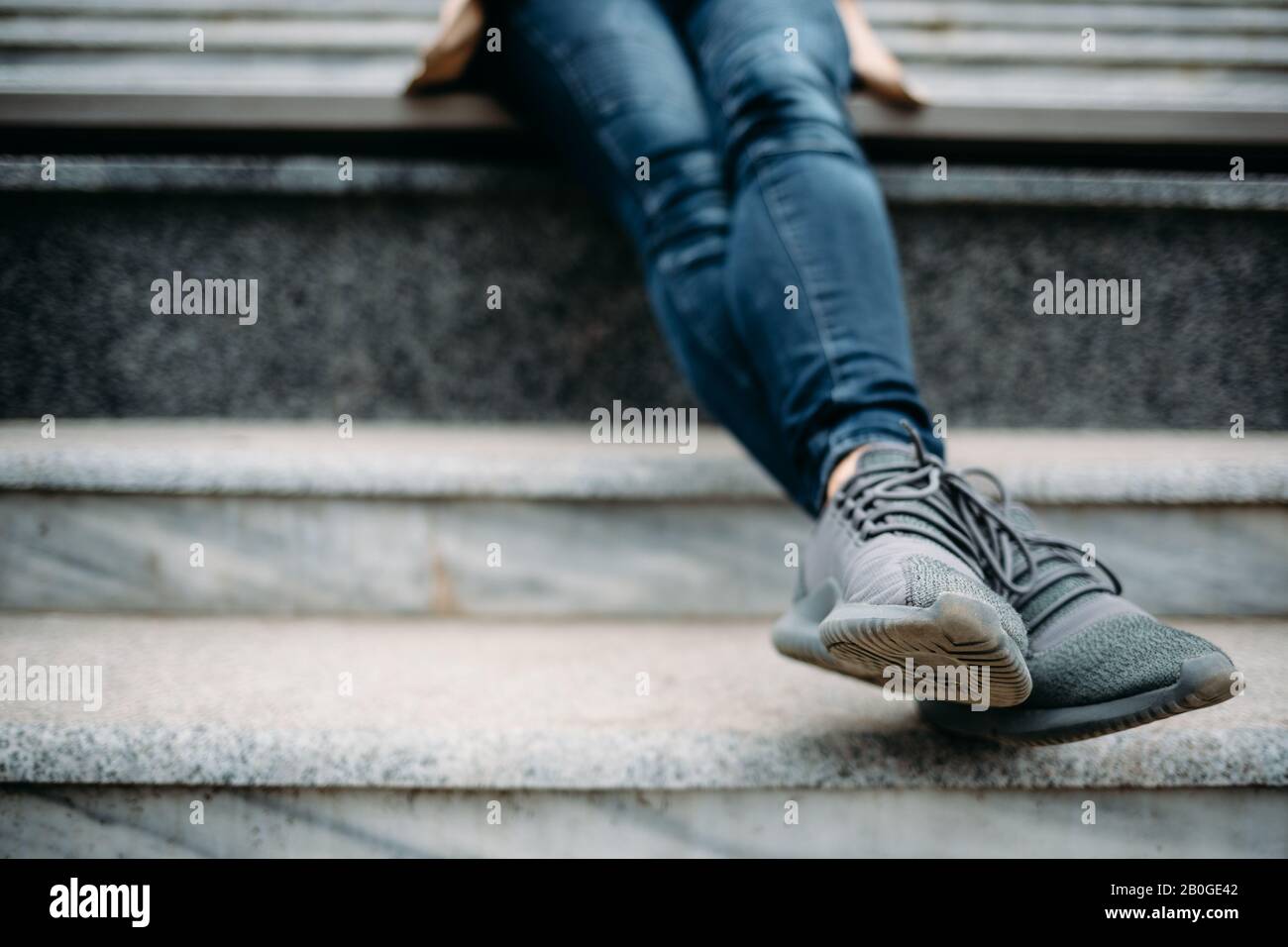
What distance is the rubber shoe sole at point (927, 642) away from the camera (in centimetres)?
35

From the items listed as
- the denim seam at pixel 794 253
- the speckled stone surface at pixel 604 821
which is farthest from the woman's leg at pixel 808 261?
the speckled stone surface at pixel 604 821

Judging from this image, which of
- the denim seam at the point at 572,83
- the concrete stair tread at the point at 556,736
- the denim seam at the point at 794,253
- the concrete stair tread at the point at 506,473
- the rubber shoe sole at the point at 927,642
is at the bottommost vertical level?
the concrete stair tread at the point at 556,736

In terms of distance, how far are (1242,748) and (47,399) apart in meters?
1.15

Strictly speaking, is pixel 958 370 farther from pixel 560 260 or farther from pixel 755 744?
pixel 755 744

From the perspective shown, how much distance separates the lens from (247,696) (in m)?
0.51

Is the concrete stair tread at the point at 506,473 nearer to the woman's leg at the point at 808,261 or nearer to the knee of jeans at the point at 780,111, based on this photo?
the woman's leg at the point at 808,261

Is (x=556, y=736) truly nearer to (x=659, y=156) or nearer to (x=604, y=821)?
(x=604, y=821)

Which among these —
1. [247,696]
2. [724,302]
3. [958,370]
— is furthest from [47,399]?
[958,370]

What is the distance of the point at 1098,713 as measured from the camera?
392 mm

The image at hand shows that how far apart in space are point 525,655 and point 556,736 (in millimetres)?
146

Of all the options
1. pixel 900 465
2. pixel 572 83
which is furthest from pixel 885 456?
pixel 572 83

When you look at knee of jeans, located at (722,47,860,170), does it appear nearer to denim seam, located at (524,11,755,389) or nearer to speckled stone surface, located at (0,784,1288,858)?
denim seam, located at (524,11,755,389)

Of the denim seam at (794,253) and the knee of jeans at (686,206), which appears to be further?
the knee of jeans at (686,206)

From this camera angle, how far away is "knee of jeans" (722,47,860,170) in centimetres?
58
